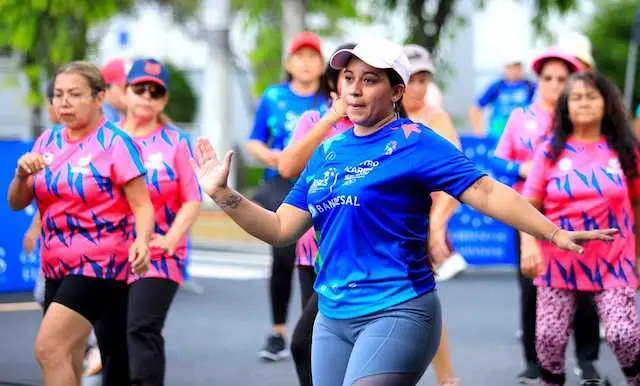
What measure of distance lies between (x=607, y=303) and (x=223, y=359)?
3.34 meters

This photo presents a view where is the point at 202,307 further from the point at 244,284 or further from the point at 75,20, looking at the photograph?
the point at 75,20

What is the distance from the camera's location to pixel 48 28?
20672 millimetres

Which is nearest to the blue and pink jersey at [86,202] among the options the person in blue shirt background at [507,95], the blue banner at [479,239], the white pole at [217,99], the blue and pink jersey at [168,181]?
the blue and pink jersey at [168,181]

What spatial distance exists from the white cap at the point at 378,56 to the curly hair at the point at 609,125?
2.53 m

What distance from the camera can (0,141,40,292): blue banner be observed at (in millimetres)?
13180

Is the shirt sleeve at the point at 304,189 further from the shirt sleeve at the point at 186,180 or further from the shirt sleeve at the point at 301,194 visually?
the shirt sleeve at the point at 186,180

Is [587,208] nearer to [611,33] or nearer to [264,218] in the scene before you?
[264,218]

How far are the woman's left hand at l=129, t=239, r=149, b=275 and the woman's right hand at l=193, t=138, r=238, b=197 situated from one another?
1.54 meters

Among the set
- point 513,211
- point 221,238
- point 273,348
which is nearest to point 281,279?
point 273,348

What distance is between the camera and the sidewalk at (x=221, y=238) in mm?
19680

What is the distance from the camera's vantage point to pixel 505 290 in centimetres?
1470

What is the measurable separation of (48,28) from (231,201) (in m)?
15.9

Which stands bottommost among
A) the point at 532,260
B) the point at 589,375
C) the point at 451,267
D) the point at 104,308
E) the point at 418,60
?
the point at 451,267

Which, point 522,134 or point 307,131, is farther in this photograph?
point 522,134
